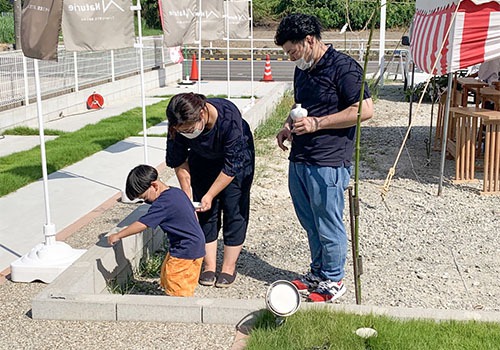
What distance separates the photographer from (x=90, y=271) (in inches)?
177

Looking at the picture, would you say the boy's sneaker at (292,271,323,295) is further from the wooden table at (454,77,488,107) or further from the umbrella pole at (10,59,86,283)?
the wooden table at (454,77,488,107)

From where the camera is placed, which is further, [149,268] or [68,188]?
[68,188]

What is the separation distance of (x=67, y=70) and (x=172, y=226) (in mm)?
10589

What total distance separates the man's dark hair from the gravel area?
70.8 inches

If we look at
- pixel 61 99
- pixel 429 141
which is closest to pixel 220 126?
pixel 429 141

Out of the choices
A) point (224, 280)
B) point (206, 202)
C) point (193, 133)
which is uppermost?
point (193, 133)

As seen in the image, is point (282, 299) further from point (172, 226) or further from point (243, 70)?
point (243, 70)

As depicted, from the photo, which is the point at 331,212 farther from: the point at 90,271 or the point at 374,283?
the point at 90,271

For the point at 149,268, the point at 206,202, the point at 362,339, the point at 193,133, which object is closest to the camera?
the point at 362,339

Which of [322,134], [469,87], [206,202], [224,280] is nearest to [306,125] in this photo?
[322,134]

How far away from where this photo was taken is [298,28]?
4.12 metres

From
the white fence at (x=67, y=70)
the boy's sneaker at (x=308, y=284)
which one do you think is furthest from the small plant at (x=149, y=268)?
the white fence at (x=67, y=70)

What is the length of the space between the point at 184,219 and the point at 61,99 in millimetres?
9567

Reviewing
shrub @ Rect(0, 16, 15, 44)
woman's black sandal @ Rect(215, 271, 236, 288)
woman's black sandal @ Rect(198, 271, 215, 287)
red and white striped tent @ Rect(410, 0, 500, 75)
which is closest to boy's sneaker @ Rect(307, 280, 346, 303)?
woman's black sandal @ Rect(215, 271, 236, 288)
